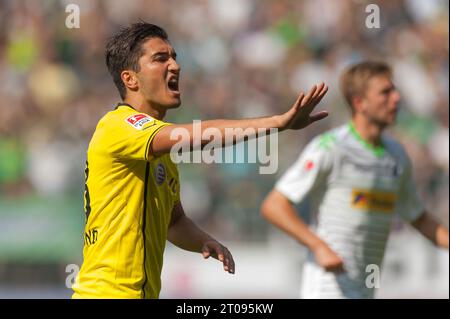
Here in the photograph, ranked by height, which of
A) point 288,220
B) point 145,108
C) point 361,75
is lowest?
point 288,220

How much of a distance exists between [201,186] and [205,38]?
3500 millimetres

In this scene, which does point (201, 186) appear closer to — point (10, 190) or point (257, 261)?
point (257, 261)

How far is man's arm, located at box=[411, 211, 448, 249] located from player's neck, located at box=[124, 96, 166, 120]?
3.25 m

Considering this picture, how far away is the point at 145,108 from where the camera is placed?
5551 mm

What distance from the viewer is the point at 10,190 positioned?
12.9 meters

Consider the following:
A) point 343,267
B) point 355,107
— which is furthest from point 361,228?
point 355,107

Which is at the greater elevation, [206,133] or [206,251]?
[206,133]

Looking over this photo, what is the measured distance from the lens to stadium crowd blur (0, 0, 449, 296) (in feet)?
43.2

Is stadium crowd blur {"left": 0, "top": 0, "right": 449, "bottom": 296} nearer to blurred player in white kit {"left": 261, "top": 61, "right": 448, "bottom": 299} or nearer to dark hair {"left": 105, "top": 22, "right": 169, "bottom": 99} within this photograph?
blurred player in white kit {"left": 261, "top": 61, "right": 448, "bottom": 299}

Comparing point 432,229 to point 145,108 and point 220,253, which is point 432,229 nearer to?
point 220,253

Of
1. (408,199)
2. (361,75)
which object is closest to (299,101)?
(361,75)

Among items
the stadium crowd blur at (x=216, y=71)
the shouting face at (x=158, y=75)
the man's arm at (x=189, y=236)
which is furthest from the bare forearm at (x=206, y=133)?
the stadium crowd blur at (x=216, y=71)

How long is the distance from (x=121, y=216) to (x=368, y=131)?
3.08 m

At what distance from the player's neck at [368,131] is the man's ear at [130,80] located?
2738 millimetres
